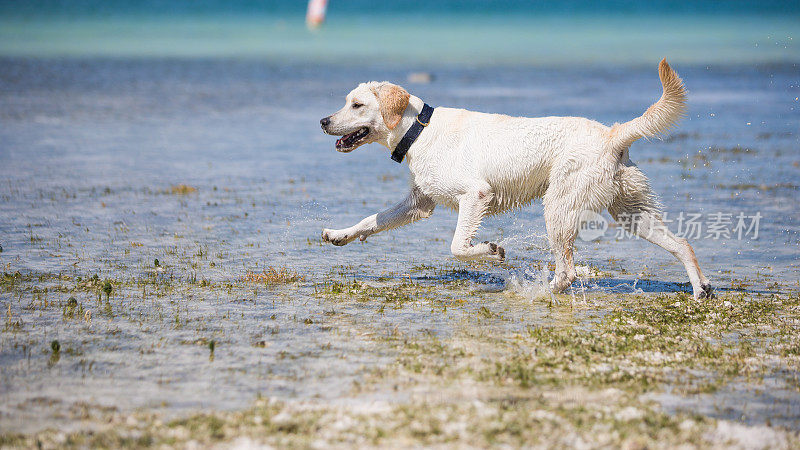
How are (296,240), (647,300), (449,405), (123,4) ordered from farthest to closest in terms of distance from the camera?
(123,4) < (296,240) < (647,300) < (449,405)

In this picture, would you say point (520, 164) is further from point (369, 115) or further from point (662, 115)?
point (369, 115)

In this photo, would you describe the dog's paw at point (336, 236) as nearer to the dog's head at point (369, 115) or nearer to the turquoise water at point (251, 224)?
the turquoise water at point (251, 224)

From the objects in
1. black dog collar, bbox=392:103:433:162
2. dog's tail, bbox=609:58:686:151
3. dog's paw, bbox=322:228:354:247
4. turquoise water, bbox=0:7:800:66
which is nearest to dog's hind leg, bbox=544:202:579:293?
dog's tail, bbox=609:58:686:151

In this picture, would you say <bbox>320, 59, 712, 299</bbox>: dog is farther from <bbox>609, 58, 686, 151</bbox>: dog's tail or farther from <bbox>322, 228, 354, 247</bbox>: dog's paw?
<bbox>322, 228, 354, 247</bbox>: dog's paw

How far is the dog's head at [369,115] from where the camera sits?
7965 millimetres

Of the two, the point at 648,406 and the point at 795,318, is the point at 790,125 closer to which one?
the point at 795,318

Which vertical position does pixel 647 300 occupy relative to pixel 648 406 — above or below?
above

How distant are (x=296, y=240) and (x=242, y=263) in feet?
4.12

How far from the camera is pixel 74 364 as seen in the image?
18.6 ft

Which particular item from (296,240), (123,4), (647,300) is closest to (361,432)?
(647,300)

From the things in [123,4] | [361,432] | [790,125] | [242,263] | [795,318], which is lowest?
[361,432]

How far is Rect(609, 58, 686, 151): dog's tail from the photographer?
733 centimetres

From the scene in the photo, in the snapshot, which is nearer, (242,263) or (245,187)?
(242,263)

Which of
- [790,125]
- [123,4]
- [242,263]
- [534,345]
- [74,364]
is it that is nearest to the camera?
[74,364]
